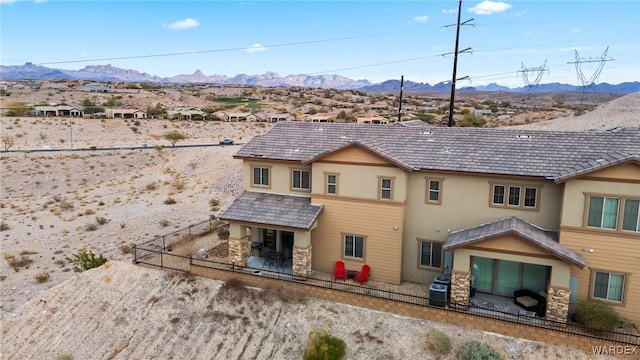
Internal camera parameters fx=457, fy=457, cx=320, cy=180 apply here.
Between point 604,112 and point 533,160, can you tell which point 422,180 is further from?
point 604,112

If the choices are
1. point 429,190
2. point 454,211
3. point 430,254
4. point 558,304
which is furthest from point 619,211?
point 430,254

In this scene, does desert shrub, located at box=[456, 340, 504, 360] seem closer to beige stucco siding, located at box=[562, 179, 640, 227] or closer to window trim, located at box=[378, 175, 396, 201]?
beige stucco siding, located at box=[562, 179, 640, 227]

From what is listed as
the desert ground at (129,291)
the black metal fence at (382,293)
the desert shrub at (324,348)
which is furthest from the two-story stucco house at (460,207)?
the desert shrub at (324,348)

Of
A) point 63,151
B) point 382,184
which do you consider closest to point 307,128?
point 382,184

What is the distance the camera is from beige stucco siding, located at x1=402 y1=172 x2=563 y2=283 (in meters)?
19.8

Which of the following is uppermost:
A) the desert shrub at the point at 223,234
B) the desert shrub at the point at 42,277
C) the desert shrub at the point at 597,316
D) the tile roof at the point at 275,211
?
the tile roof at the point at 275,211

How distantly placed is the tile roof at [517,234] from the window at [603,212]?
150cm

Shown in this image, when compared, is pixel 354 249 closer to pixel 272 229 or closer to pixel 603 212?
pixel 272 229

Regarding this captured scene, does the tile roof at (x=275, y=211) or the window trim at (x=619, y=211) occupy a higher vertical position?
the window trim at (x=619, y=211)

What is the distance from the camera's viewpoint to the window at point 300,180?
78.9 ft

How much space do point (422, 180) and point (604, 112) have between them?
64.4 metres

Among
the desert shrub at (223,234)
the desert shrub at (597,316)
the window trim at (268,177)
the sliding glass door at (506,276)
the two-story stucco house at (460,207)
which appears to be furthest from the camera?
the desert shrub at (223,234)

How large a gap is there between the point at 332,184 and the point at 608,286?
494 inches

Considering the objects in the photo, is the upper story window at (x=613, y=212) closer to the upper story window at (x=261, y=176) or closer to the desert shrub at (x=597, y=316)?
the desert shrub at (x=597, y=316)
